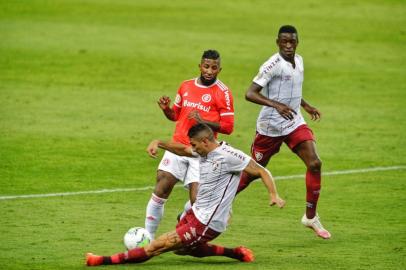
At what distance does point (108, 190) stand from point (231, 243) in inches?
153

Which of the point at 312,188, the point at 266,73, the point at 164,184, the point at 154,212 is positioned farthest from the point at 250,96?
the point at 154,212

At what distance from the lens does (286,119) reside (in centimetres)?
1524

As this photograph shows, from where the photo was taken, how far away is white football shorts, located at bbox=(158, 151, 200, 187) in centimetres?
1441

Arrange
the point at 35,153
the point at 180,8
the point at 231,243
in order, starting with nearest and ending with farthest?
the point at 231,243 < the point at 35,153 < the point at 180,8

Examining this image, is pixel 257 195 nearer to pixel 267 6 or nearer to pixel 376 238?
pixel 376 238

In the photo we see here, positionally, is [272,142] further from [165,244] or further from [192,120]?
[165,244]

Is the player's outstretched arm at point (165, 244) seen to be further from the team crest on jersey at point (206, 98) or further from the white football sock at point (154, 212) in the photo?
the team crest on jersey at point (206, 98)

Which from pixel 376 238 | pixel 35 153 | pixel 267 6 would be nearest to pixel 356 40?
pixel 267 6

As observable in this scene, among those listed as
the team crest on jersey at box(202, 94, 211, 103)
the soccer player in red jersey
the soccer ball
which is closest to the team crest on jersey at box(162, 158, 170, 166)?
the soccer player in red jersey

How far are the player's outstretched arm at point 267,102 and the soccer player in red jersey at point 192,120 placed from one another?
0.73 meters

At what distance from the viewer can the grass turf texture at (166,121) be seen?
14.8 m

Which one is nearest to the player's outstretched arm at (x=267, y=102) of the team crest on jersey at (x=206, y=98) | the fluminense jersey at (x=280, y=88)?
the fluminense jersey at (x=280, y=88)

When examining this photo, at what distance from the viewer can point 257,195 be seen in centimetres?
1822

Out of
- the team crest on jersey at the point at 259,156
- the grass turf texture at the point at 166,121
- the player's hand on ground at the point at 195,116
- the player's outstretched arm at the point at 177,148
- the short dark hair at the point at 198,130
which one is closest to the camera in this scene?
the short dark hair at the point at 198,130
